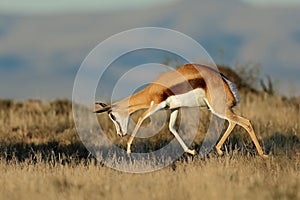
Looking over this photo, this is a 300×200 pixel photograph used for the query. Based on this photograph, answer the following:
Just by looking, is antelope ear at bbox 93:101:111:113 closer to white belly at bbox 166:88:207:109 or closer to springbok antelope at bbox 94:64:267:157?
springbok antelope at bbox 94:64:267:157

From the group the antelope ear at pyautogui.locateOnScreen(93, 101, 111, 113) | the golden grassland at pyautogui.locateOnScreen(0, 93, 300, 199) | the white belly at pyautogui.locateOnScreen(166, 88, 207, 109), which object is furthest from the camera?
the antelope ear at pyautogui.locateOnScreen(93, 101, 111, 113)

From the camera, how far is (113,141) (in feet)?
57.5

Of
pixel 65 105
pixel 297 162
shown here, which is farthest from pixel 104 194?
pixel 65 105

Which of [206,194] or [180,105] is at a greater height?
[180,105]

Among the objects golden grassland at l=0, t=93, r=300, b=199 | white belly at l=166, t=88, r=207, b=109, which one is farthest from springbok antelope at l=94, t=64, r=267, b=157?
golden grassland at l=0, t=93, r=300, b=199

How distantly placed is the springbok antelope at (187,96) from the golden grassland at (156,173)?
0.75 metres

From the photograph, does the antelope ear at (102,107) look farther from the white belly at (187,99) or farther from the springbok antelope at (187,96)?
the white belly at (187,99)

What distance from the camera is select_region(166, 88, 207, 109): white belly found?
43.0ft

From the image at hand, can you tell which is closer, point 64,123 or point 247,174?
point 247,174

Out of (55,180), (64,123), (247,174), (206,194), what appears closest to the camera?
(206,194)

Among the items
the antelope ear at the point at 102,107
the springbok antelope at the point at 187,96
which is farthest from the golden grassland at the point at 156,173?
the antelope ear at the point at 102,107

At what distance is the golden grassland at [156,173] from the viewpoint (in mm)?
8914

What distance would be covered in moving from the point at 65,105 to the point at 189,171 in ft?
57.9

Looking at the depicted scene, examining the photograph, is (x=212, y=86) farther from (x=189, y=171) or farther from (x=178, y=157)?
(x=189, y=171)
